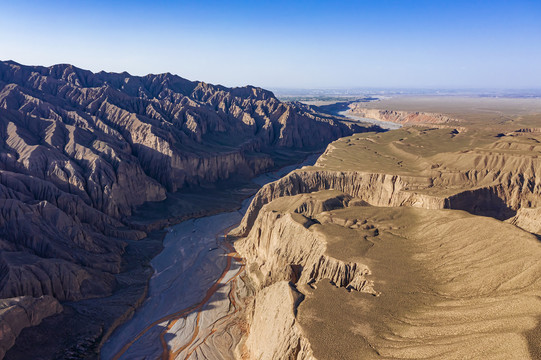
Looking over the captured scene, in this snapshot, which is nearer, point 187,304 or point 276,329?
point 276,329

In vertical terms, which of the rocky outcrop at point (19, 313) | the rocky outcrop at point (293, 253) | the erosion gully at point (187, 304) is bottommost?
the erosion gully at point (187, 304)

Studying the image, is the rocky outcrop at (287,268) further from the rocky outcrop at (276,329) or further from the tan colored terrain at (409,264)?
the tan colored terrain at (409,264)

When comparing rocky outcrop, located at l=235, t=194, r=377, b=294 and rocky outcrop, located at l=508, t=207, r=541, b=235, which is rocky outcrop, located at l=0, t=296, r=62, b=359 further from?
rocky outcrop, located at l=508, t=207, r=541, b=235

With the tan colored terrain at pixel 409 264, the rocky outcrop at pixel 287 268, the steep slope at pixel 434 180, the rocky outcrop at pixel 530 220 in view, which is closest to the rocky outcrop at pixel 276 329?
the rocky outcrop at pixel 287 268

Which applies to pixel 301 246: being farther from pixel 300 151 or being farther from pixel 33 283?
pixel 300 151

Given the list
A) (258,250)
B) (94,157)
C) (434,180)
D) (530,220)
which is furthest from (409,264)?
(94,157)

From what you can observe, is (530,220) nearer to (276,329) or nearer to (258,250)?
(258,250)

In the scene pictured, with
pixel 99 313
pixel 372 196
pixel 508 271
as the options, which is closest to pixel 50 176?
pixel 99 313
